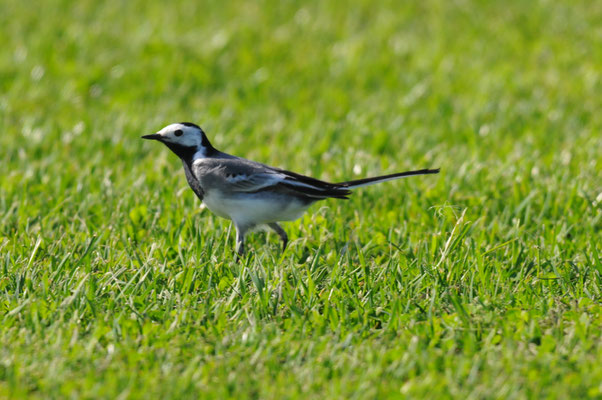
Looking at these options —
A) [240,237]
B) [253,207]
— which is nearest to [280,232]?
[240,237]

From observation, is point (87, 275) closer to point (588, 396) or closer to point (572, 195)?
point (588, 396)

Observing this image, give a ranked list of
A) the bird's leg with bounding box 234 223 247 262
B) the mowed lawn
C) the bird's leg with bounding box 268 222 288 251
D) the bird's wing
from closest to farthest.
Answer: the mowed lawn, the bird's wing, the bird's leg with bounding box 234 223 247 262, the bird's leg with bounding box 268 222 288 251

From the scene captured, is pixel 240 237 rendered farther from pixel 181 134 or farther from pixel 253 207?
pixel 181 134

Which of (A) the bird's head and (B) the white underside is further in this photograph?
(A) the bird's head

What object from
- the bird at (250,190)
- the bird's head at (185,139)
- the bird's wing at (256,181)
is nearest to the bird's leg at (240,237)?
the bird at (250,190)

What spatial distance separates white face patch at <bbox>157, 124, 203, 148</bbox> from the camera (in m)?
5.35

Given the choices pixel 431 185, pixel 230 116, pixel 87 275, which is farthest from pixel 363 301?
pixel 230 116

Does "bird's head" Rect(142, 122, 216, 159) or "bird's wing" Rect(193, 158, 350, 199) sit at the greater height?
"bird's head" Rect(142, 122, 216, 159)

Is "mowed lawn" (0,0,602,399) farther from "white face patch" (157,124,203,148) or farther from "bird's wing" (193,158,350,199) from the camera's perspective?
"white face patch" (157,124,203,148)

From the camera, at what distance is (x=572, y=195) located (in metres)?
6.29

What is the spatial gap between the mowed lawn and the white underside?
0.24 metres

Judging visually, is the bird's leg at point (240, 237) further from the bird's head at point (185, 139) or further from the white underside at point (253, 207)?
the bird's head at point (185, 139)

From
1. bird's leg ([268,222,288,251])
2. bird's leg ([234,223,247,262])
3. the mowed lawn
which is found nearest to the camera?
the mowed lawn

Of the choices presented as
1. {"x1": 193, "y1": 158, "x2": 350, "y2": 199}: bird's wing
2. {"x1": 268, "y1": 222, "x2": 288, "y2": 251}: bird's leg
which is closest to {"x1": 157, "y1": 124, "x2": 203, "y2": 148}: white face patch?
{"x1": 193, "y1": 158, "x2": 350, "y2": 199}: bird's wing
